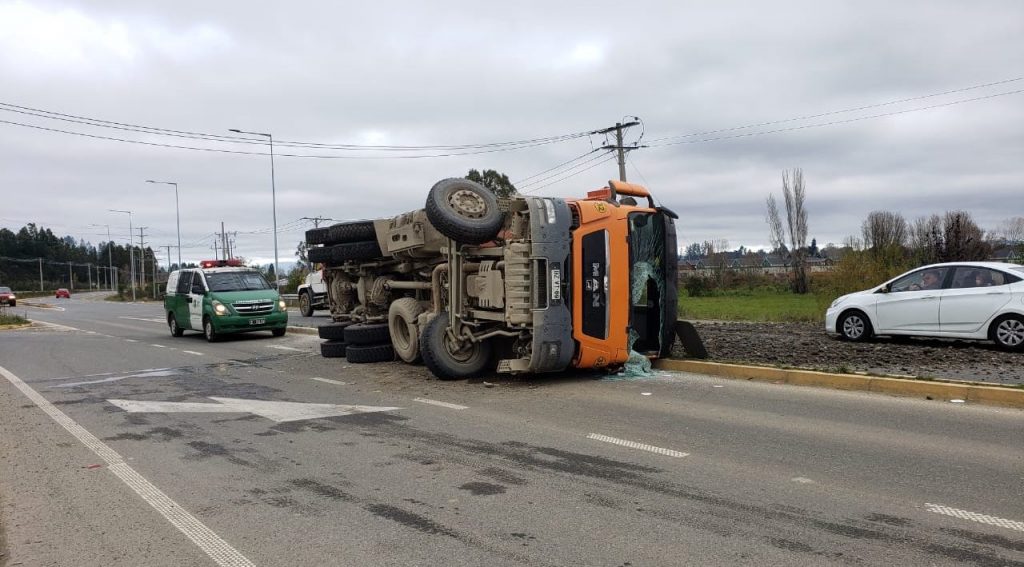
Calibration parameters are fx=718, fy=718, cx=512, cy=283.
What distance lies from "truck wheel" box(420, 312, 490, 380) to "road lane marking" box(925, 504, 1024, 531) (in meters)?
6.31

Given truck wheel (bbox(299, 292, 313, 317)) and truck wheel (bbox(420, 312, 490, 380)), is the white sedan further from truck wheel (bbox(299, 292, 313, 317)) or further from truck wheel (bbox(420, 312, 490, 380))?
truck wheel (bbox(299, 292, 313, 317))

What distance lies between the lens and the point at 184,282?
1953cm

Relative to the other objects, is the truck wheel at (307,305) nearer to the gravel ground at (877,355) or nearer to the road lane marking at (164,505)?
the gravel ground at (877,355)

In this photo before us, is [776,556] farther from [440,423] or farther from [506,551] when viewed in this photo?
[440,423]

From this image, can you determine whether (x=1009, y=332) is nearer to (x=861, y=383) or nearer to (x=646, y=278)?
(x=861, y=383)

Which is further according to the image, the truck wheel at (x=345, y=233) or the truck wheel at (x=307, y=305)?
the truck wheel at (x=307, y=305)

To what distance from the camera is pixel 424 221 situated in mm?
10719

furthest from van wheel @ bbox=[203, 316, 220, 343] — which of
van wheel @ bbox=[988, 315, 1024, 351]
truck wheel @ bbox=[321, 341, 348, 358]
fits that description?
van wheel @ bbox=[988, 315, 1024, 351]

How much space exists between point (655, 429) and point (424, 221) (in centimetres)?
530

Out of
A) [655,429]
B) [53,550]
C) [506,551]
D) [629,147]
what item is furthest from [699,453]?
[629,147]

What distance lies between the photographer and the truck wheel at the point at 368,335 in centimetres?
1207

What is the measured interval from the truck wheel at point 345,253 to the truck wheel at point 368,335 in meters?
1.27

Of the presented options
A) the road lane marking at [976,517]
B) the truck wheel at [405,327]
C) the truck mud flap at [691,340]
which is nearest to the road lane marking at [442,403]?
the truck wheel at [405,327]

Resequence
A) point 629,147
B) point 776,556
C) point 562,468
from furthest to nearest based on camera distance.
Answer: point 629,147 < point 562,468 < point 776,556
